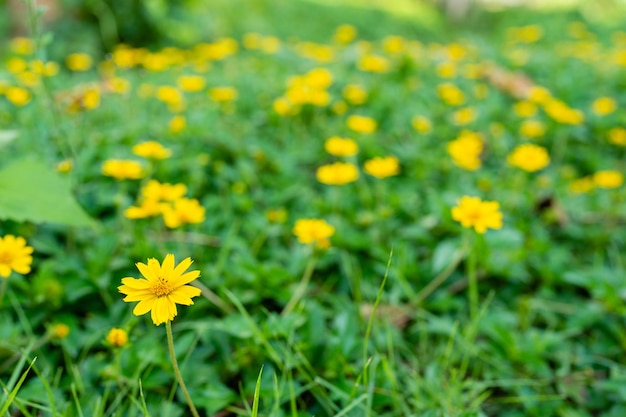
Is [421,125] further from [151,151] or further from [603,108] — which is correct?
[151,151]

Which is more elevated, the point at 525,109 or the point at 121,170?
the point at 121,170

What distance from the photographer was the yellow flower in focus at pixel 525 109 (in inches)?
105

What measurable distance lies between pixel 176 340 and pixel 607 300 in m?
1.16

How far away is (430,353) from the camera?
148cm

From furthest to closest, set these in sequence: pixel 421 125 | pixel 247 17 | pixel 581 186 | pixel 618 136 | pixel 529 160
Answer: pixel 247 17 → pixel 618 136 → pixel 421 125 → pixel 581 186 → pixel 529 160

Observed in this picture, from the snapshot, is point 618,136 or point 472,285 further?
point 618,136

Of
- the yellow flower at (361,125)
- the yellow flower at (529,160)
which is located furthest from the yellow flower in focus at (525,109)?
the yellow flower at (361,125)

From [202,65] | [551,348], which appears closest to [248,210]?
[551,348]

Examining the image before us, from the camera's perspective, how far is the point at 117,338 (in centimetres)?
113

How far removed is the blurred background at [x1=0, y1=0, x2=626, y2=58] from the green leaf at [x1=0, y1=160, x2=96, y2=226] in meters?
0.39

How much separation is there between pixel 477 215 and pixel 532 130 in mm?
1289

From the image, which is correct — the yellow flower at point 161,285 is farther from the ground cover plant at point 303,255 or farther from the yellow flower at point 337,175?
the yellow flower at point 337,175

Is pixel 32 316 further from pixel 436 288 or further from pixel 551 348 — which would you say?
pixel 551 348

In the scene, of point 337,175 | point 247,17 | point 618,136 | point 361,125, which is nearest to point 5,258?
point 337,175
